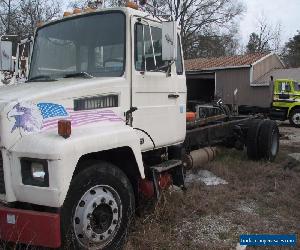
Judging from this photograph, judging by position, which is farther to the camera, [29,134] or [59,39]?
[59,39]

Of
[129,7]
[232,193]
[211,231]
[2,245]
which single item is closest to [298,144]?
[232,193]

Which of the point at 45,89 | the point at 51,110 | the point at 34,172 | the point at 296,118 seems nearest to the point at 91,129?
the point at 51,110

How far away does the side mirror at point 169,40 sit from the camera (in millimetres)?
4852

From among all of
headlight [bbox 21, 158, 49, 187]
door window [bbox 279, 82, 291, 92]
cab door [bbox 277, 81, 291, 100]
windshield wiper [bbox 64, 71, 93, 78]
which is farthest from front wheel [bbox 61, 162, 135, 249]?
door window [bbox 279, 82, 291, 92]

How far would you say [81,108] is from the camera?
4586 mm

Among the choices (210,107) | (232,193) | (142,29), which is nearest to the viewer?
(142,29)

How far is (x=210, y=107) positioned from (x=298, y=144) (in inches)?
144

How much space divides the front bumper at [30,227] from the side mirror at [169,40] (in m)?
2.14

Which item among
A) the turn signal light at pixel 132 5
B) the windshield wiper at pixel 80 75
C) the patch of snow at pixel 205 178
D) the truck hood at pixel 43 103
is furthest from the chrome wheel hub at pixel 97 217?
the patch of snow at pixel 205 178

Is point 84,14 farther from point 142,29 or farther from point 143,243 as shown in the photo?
point 143,243

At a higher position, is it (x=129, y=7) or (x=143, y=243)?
(x=129, y=7)

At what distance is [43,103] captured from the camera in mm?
4250

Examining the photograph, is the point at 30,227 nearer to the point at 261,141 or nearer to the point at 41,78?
the point at 41,78

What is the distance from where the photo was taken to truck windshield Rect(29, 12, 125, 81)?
199 inches
